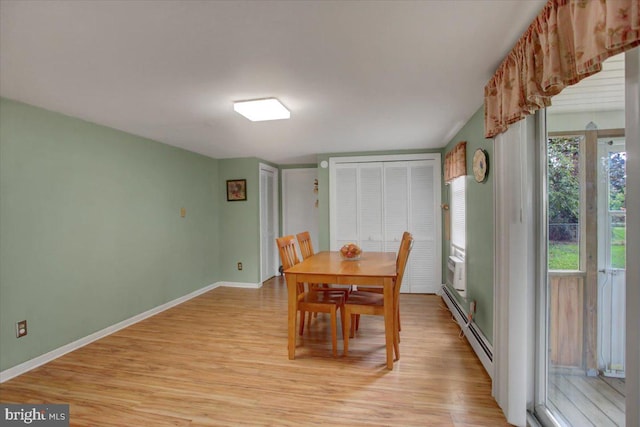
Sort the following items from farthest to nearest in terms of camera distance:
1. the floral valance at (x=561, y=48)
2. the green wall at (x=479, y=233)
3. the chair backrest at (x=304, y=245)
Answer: the chair backrest at (x=304, y=245) → the green wall at (x=479, y=233) → the floral valance at (x=561, y=48)

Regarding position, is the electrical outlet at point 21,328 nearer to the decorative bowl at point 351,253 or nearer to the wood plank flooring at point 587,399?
the decorative bowl at point 351,253

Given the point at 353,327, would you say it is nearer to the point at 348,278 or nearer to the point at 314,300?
the point at 314,300

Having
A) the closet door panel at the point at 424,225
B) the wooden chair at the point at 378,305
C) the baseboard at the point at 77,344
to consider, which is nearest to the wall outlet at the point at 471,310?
the wooden chair at the point at 378,305

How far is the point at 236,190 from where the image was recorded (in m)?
5.04

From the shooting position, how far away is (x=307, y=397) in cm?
202

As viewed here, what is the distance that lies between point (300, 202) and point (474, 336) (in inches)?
153

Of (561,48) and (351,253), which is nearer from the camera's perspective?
(561,48)

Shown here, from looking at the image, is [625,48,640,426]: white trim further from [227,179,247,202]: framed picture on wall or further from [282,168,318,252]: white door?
[282,168,318,252]: white door

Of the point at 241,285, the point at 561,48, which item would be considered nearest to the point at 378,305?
the point at 561,48

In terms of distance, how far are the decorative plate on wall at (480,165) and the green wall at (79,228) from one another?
376cm

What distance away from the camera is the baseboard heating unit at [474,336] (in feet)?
7.54

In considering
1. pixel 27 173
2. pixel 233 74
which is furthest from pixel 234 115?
pixel 27 173

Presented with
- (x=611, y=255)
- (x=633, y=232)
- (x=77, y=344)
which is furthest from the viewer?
(x=77, y=344)

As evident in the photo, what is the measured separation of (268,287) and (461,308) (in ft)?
10.00
